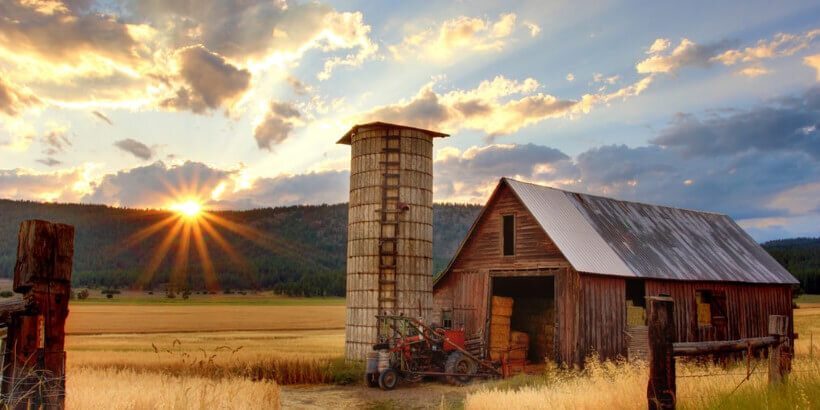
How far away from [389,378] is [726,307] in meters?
15.8

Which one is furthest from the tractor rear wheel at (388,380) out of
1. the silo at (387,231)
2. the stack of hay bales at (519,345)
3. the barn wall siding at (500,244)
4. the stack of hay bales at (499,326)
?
the barn wall siding at (500,244)

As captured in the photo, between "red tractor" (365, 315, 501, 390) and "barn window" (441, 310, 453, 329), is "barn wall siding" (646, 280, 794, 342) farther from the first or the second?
"red tractor" (365, 315, 501, 390)

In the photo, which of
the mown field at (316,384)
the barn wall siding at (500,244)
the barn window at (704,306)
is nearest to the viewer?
the mown field at (316,384)

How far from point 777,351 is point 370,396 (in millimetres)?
11563

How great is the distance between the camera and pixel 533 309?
29.3 metres

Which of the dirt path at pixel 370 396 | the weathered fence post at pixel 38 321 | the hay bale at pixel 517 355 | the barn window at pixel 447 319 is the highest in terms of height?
the weathered fence post at pixel 38 321

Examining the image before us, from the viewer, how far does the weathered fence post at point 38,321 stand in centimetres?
665

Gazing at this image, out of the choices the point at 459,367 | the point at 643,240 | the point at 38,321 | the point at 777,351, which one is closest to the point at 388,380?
the point at 459,367

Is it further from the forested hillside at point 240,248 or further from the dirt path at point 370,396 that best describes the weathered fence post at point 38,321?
the forested hillside at point 240,248

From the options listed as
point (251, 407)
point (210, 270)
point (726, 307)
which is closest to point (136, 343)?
point (251, 407)

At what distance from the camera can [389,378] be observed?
20781mm

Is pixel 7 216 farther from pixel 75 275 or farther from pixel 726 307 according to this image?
pixel 726 307

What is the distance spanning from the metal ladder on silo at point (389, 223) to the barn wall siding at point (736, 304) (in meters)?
9.65

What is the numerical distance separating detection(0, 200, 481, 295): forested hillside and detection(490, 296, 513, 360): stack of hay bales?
8601 centimetres
